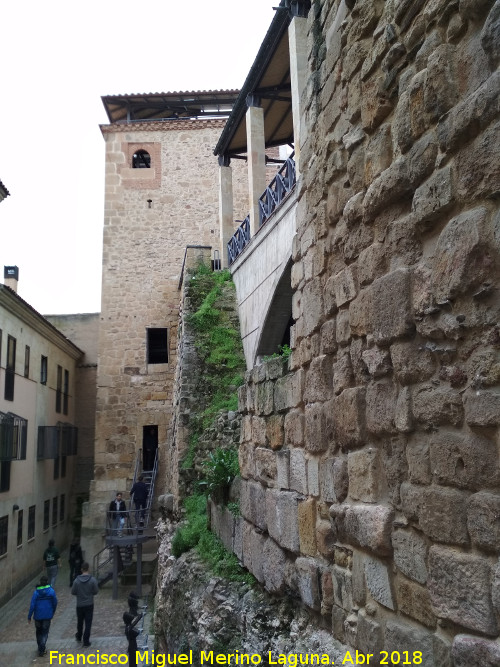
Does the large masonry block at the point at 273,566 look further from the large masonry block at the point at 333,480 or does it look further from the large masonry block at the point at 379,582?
the large masonry block at the point at 379,582

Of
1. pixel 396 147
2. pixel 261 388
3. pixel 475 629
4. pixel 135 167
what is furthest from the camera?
pixel 135 167

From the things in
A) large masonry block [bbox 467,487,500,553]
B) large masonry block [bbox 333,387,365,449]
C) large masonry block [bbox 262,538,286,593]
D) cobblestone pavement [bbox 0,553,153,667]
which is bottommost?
cobblestone pavement [bbox 0,553,153,667]

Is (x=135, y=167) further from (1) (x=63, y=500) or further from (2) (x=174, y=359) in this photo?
(1) (x=63, y=500)

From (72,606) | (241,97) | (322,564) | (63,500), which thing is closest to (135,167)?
(241,97)

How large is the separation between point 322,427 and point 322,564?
0.77 m

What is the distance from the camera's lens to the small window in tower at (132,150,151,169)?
71.8 feet

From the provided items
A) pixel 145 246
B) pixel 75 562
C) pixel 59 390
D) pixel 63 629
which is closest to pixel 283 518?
pixel 63 629

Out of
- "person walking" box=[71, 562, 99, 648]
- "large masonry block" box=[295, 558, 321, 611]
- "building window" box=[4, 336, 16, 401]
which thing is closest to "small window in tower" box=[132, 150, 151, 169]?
"building window" box=[4, 336, 16, 401]

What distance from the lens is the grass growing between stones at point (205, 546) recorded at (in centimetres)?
550

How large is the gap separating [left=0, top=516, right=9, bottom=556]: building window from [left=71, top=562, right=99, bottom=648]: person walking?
4.75 m

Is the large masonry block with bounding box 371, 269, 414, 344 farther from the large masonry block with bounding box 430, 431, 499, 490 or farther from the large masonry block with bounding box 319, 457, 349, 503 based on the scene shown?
the large masonry block with bounding box 319, 457, 349, 503

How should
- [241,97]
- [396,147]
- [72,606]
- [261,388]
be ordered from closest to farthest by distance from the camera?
[396,147], [261,388], [241,97], [72,606]

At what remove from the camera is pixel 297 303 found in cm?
401

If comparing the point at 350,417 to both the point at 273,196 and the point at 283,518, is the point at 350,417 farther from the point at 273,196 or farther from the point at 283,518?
the point at 273,196
